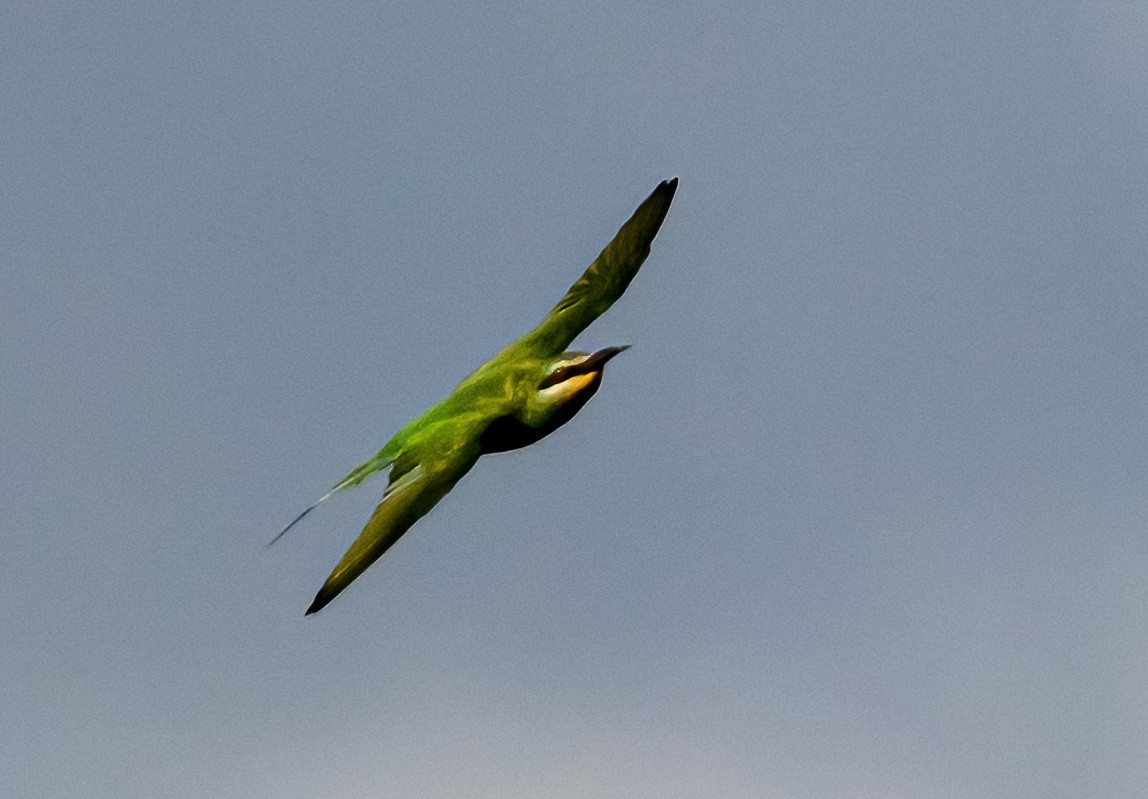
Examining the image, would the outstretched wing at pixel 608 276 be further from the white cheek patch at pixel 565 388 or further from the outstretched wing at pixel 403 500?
the outstretched wing at pixel 403 500

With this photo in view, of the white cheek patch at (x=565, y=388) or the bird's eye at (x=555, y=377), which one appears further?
the bird's eye at (x=555, y=377)

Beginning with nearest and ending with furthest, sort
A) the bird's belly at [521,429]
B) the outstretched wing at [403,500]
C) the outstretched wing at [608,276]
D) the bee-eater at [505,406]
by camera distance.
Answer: the outstretched wing at [403,500]
the bee-eater at [505,406]
the bird's belly at [521,429]
the outstretched wing at [608,276]

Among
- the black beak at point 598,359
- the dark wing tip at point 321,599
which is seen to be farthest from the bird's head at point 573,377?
the dark wing tip at point 321,599

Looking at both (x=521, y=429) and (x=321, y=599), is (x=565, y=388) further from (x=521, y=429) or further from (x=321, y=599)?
(x=321, y=599)

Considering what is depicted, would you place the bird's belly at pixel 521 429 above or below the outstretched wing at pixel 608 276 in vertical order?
below

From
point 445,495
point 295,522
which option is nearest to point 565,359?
point 445,495

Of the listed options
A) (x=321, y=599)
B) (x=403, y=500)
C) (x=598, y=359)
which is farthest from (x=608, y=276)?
(x=321, y=599)

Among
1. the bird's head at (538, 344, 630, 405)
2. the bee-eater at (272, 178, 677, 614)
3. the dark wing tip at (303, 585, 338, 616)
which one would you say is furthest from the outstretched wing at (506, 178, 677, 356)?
the dark wing tip at (303, 585, 338, 616)

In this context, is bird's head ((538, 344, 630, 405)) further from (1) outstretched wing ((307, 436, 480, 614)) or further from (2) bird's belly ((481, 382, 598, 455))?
(1) outstretched wing ((307, 436, 480, 614))
